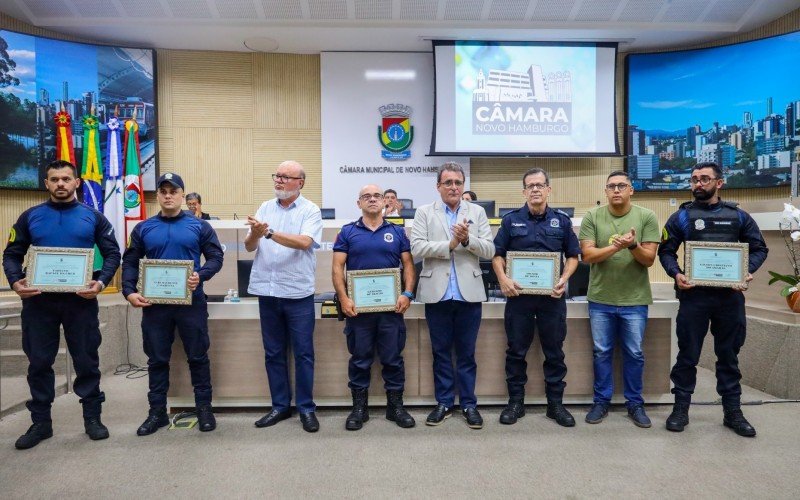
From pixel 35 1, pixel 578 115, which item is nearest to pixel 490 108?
pixel 578 115

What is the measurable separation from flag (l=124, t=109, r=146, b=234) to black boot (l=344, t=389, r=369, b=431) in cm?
477

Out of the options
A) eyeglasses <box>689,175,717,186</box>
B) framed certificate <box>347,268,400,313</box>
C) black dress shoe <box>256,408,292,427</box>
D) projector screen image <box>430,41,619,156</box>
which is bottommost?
black dress shoe <box>256,408,292,427</box>

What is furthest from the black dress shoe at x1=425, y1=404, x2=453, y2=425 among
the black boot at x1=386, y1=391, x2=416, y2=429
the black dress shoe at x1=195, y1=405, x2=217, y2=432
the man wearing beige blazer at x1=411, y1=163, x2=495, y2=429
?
the black dress shoe at x1=195, y1=405, x2=217, y2=432

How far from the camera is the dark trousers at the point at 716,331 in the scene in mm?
2842

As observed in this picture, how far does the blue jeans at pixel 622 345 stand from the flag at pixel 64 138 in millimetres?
6472

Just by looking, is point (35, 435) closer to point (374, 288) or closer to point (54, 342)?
point (54, 342)

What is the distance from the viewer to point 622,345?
3.10m

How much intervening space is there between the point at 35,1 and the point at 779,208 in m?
8.42

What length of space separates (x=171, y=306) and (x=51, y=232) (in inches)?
30.8

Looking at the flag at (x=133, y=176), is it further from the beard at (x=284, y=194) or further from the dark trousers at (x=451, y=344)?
the dark trousers at (x=451, y=344)

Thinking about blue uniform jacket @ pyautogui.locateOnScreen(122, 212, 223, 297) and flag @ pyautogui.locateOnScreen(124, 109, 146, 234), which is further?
flag @ pyautogui.locateOnScreen(124, 109, 146, 234)

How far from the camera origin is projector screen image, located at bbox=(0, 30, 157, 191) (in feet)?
20.2

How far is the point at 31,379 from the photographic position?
9.14 ft

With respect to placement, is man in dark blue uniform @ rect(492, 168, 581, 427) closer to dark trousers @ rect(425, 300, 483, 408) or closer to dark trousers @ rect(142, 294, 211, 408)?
dark trousers @ rect(425, 300, 483, 408)
